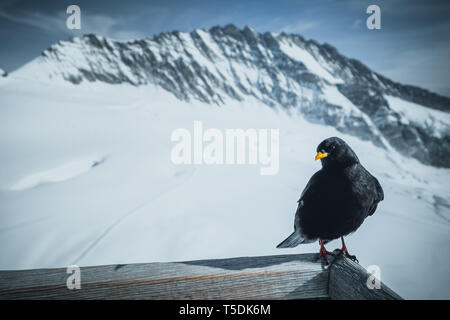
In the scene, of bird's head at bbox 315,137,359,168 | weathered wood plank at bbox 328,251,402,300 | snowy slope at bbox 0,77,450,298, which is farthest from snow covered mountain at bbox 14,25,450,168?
weathered wood plank at bbox 328,251,402,300

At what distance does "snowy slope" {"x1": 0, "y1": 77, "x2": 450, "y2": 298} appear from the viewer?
2.84 m

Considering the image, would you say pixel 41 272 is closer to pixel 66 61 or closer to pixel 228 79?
pixel 66 61

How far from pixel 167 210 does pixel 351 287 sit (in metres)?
2.77

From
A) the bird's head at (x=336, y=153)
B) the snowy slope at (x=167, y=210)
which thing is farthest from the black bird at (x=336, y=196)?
the snowy slope at (x=167, y=210)

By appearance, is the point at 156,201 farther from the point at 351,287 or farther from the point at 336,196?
the point at 351,287

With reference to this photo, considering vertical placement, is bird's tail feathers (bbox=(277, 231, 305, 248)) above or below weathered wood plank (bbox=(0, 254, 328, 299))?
above

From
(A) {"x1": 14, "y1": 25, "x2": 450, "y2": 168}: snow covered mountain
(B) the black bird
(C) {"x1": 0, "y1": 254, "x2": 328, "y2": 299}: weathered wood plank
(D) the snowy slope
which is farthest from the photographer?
(A) {"x1": 14, "y1": 25, "x2": 450, "y2": 168}: snow covered mountain

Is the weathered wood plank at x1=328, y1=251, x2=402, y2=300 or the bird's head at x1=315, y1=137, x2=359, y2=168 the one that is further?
the bird's head at x1=315, y1=137, x2=359, y2=168

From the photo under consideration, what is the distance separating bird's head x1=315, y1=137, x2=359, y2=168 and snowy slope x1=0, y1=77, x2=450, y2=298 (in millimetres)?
1380

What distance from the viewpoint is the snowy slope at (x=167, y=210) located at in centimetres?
284

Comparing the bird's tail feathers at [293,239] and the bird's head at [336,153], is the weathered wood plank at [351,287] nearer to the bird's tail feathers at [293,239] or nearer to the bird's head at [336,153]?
the bird's tail feathers at [293,239]

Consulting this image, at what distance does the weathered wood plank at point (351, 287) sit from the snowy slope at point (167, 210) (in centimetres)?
145

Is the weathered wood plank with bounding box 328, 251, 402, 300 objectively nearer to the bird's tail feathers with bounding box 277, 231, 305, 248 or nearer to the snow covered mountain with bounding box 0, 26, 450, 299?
the bird's tail feathers with bounding box 277, 231, 305, 248

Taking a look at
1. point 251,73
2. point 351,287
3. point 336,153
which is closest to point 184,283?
point 351,287
